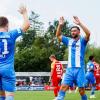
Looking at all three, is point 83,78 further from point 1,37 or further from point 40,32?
point 40,32

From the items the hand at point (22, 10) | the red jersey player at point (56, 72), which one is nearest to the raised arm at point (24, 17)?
the hand at point (22, 10)

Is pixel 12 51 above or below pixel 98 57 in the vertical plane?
above

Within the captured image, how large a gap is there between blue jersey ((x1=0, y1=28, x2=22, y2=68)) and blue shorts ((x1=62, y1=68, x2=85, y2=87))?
3884 millimetres

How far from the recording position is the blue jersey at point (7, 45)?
10922 mm

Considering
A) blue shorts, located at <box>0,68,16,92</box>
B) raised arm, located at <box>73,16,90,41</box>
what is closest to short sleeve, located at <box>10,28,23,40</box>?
blue shorts, located at <box>0,68,16,92</box>

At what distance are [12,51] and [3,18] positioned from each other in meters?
0.75

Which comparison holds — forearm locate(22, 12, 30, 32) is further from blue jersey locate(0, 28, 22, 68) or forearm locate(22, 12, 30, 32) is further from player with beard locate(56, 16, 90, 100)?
player with beard locate(56, 16, 90, 100)

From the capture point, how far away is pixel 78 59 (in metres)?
14.8

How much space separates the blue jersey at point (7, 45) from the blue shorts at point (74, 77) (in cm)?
388

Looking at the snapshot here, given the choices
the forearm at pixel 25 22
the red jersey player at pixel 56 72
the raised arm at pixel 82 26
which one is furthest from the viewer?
the red jersey player at pixel 56 72

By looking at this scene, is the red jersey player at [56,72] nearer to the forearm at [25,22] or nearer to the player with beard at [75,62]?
the player with beard at [75,62]

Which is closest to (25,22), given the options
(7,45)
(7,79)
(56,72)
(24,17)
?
(24,17)

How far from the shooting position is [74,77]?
48.2 feet

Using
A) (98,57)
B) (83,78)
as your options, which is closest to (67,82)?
(83,78)
